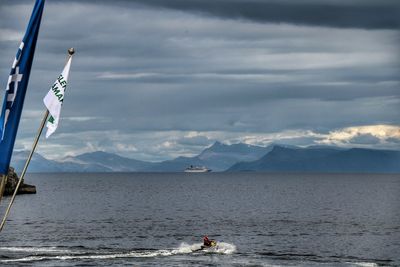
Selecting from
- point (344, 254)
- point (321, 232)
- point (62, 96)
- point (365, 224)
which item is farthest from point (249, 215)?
point (62, 96)

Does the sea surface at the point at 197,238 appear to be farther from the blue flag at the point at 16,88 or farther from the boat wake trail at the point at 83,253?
the blue flag at the point at 16,88

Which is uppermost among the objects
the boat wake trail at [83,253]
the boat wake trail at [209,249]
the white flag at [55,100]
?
the white flag at [55,100]

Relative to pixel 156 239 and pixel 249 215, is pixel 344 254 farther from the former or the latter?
pixel 249 215


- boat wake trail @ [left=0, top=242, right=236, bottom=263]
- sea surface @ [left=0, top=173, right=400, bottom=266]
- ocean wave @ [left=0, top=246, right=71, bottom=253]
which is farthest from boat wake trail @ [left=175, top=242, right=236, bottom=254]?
ocean wave @ [left=0, top=246, right=71, bottom=253]

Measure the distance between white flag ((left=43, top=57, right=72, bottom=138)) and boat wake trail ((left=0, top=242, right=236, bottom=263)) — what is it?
211ft

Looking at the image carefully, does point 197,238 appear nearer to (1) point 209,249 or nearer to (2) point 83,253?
(1) point 209,249

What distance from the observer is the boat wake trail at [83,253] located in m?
87.8

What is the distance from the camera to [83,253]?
93.7 metres

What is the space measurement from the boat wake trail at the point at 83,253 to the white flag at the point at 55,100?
211ft

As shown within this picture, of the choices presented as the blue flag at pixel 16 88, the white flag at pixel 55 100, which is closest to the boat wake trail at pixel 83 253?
the blue flag at pixel 16 88

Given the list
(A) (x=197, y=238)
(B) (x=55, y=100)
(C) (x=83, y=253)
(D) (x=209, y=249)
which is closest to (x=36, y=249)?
(C) (x=83, y=253)

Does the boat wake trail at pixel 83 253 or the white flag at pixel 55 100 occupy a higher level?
the white flag at pixel 55 100

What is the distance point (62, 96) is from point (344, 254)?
3148 inches

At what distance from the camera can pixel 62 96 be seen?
24.6 m
